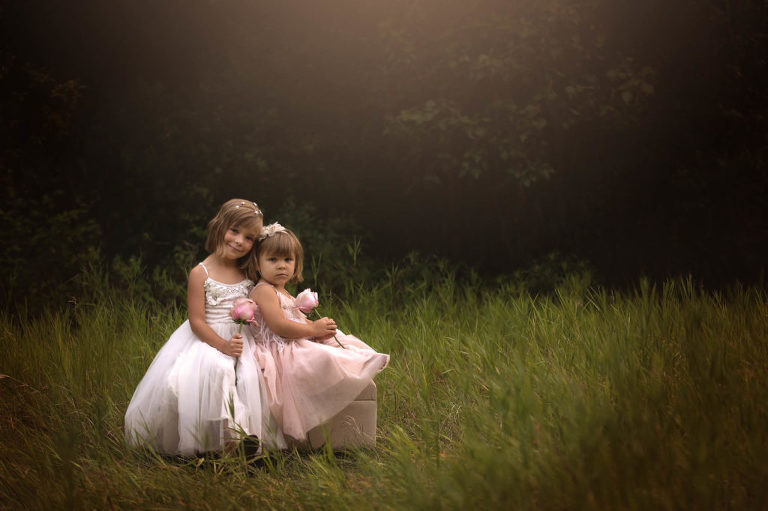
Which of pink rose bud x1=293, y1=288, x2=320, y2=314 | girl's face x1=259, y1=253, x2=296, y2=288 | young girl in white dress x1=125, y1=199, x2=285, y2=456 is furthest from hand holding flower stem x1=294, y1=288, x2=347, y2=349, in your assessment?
young girl in white dress x1=125, y1=199, x2=285, y2=456

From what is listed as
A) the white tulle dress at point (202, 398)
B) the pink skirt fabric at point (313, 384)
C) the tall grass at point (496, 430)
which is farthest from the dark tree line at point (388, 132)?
the pink skirt fabric at point (313, 384)

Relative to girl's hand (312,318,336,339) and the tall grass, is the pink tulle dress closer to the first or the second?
girl's hand (312,318,336,339)

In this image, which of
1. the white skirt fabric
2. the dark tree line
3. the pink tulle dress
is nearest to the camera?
the white skirt fabric

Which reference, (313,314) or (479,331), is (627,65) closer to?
(479,331)

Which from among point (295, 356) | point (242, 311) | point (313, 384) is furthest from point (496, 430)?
point (242, 311)

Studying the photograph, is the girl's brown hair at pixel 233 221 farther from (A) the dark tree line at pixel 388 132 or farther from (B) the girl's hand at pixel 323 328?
(A) the dark tree line at pixel 388 132

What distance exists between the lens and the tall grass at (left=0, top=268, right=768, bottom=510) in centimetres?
215

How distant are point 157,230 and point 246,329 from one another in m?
4.61

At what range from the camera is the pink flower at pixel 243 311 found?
3109 millimetres

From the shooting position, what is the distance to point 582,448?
2.25m

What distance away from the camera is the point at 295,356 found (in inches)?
128

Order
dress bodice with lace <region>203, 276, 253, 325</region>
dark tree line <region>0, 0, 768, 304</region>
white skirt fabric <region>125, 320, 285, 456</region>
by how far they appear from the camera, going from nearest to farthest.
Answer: white skirt fabric <region>125, 320, 285, 456</region>
dress bodice with lace <region>203, 276, 253, 325</region>
dark tree line <region>0, 0, 768, 304</region>

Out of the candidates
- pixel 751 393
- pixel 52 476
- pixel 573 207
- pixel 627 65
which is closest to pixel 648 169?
pixel 573 207

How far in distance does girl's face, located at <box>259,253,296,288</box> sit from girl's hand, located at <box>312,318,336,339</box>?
267 mm
